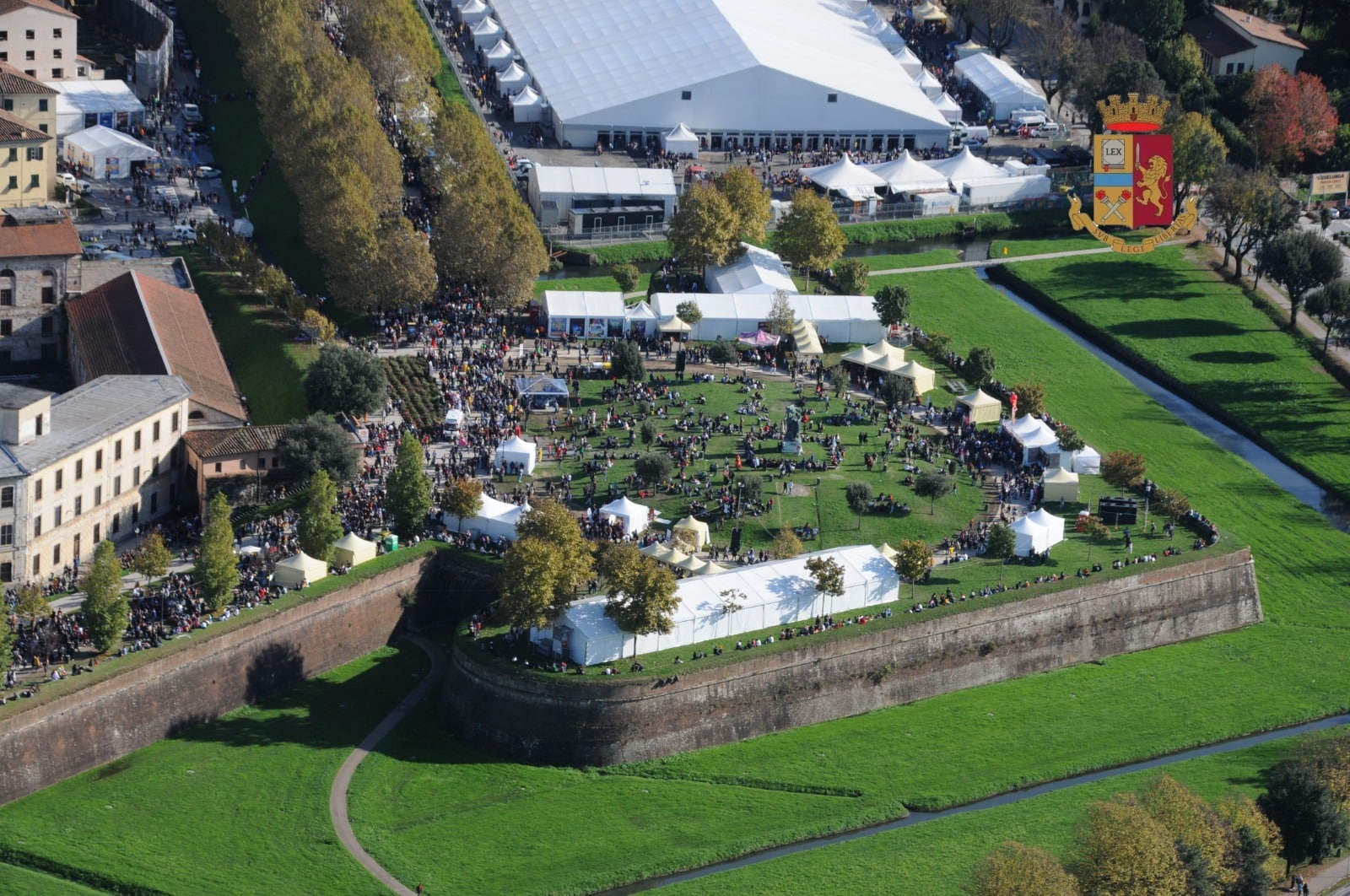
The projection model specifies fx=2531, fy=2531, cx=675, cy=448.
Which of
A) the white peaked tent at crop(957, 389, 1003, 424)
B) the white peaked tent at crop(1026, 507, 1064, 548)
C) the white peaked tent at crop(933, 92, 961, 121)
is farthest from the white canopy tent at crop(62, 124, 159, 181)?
the white peaked tent at crop(1026, 507, 1064, 548)

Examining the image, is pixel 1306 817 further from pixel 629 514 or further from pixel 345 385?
pixel 345 385

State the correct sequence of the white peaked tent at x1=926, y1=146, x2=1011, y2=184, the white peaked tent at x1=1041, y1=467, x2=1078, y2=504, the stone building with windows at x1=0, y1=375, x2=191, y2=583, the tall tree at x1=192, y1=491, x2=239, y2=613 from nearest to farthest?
1. the tall tree at x1=192, y1=491, x2=239, y2=613
2. the stone building with windows at x1=0, y1=375, x2=191, y2=583
3. the white peaked tent at x1=1041, y1=467, x2=1078, y2=504
4. the white peaked tent at x1=926, y1=146, x2=1011, y2=184

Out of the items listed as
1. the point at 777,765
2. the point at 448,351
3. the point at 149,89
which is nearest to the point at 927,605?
the point at 777,765

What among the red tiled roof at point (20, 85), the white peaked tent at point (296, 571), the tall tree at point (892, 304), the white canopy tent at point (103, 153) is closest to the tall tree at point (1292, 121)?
the tall tree at point (892, 304)

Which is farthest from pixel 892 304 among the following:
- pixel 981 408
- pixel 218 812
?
pixel 218 812

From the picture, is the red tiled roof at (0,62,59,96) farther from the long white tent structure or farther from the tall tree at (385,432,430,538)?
the tall tree at (385,432,430,538)

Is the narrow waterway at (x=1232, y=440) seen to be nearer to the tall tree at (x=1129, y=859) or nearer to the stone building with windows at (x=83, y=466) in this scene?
the tall tree at (x=1129, y=859)

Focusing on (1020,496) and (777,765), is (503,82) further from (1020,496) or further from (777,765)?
(777,765)
